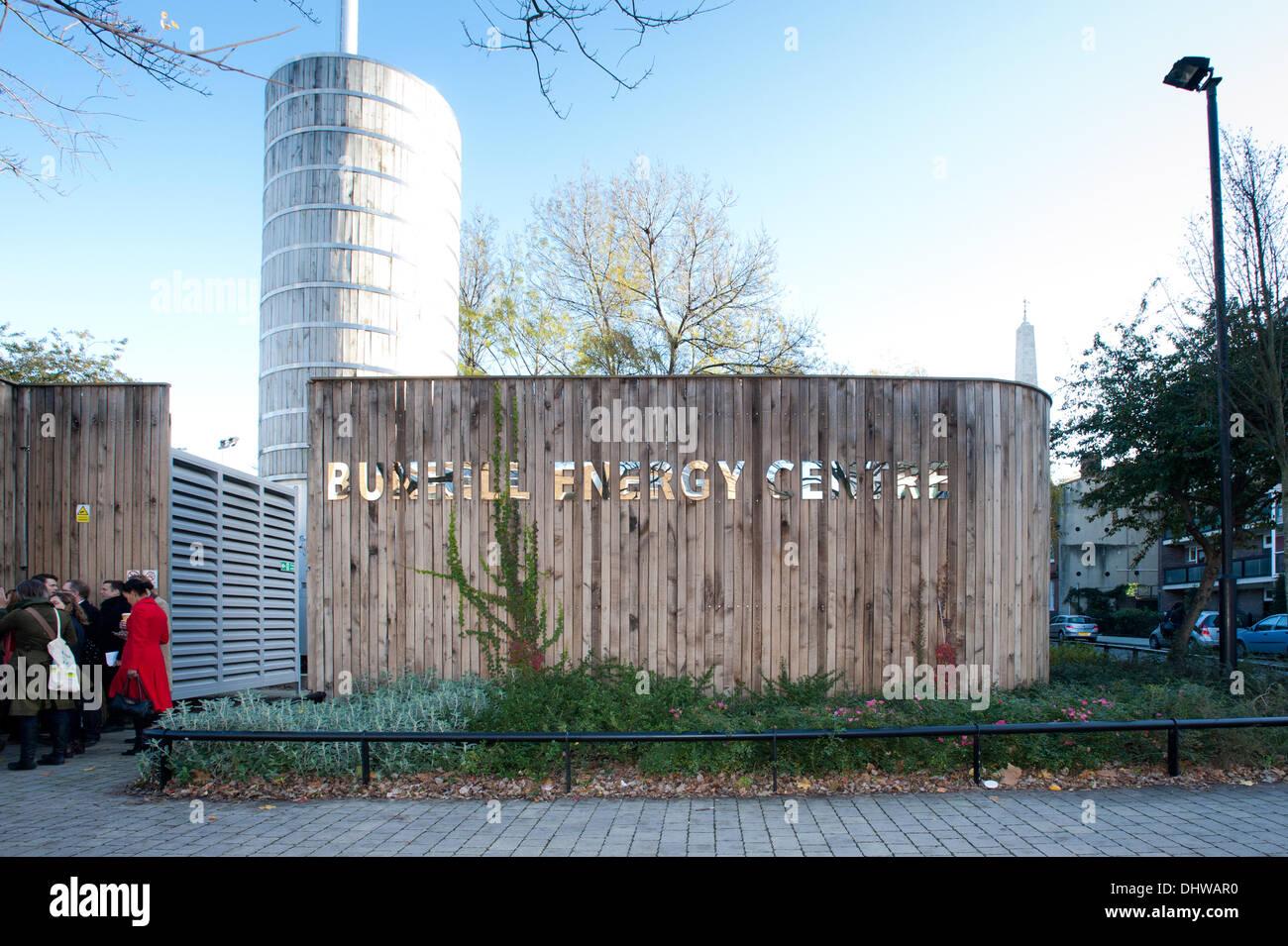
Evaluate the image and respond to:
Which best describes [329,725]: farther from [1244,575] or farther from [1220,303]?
[1244,575]

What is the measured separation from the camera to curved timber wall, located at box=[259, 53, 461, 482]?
13.3m

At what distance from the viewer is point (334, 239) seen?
13.4 meters

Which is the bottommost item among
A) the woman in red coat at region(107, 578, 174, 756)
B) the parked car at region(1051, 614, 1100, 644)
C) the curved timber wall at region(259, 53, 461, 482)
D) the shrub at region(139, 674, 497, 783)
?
the parked car at region(1051, 614, 1100, 644)

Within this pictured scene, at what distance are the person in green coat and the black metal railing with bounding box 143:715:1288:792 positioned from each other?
1.87 m

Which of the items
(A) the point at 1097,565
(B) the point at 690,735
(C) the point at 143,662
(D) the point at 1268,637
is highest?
(C) the point at 143,662

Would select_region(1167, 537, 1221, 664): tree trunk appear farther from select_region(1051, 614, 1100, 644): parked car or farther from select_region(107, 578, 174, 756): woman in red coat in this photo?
select_region(1051, 614, 1100, 644): parked car

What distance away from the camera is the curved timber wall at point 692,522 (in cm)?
885

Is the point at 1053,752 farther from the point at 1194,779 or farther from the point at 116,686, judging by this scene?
the point at 116,686

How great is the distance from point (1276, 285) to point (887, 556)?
8.41 metres

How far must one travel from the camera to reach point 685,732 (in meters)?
6.57

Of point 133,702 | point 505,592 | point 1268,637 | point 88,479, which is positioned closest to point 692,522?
point 505,592

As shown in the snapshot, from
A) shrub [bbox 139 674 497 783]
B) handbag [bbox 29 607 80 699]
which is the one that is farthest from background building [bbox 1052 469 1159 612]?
handbag [bbox 29 607 80 699]

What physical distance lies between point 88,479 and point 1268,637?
96.8ft

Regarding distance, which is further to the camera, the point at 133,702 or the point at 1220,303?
the point at 1220,303
